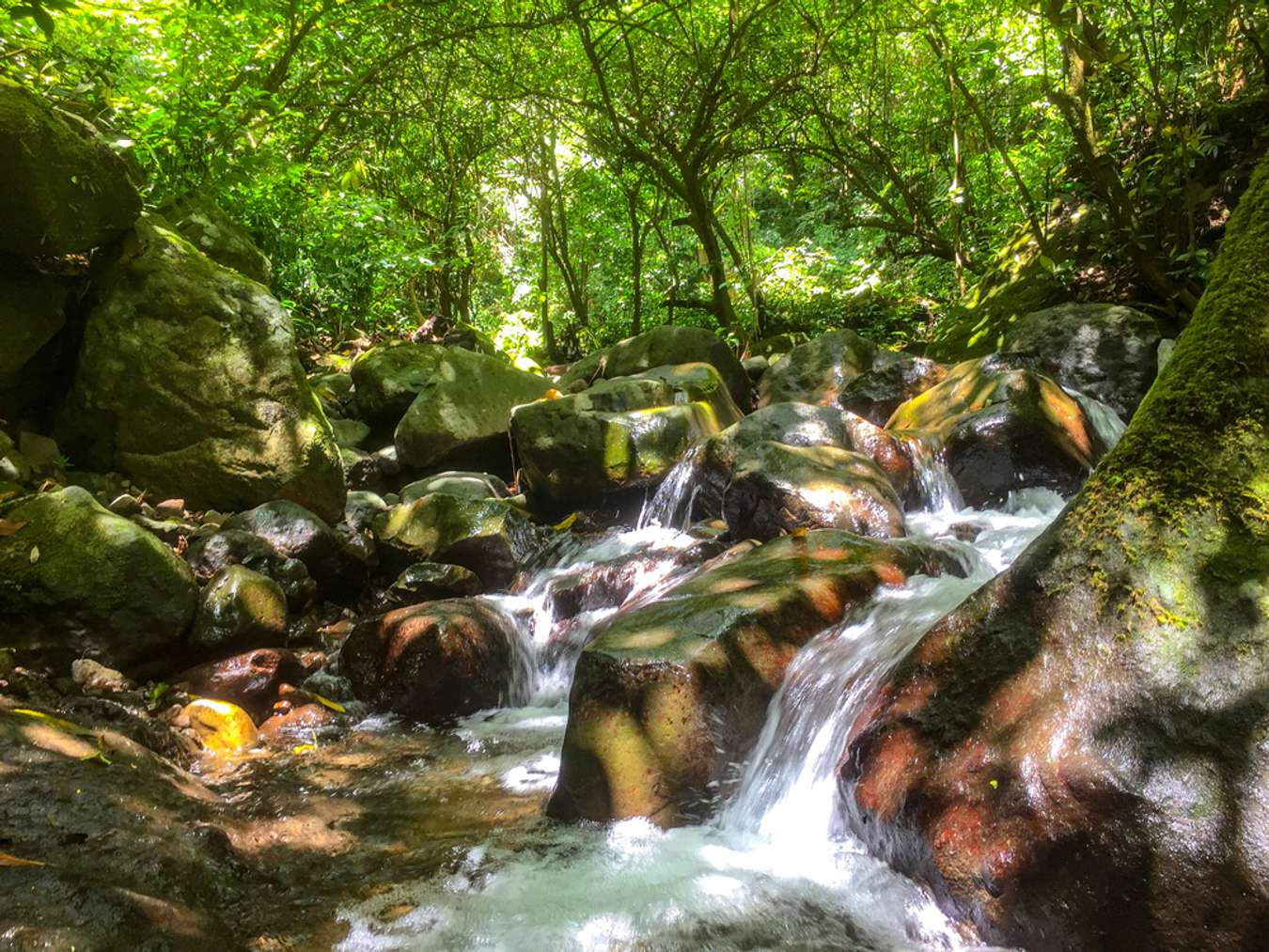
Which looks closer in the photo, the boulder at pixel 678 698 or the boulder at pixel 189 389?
the boulder at pixel 678 698

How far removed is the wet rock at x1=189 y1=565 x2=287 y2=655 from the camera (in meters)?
5.04

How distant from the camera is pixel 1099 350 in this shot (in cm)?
772

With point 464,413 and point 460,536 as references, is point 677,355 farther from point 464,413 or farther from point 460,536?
point 460,536

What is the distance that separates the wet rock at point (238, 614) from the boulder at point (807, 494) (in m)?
3.61

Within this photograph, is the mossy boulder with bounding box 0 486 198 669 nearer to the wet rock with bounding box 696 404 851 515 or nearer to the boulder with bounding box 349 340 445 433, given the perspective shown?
the wet rock with bounding box 696 404 851 515

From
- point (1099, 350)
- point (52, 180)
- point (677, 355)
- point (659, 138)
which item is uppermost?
point (659, 138)

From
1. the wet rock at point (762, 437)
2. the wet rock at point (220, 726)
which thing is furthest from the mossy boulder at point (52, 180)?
the wet rock at point (762, 437)

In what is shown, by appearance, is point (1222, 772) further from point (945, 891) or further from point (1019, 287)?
point (1019, 287)

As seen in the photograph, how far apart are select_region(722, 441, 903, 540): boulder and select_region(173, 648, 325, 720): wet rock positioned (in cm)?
359

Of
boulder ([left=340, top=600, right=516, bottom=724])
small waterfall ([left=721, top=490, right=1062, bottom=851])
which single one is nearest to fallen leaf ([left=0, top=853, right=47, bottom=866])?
small waterfall ([left=721, top=490, right=1062, bottom=851])

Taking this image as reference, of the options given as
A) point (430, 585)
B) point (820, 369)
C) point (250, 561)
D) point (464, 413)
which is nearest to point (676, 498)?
point (430, 585)

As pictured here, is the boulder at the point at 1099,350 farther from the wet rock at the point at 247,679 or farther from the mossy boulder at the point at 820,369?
the wet rock at the point at 247,679

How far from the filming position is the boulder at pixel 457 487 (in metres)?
7.98

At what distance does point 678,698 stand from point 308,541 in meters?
4.41
